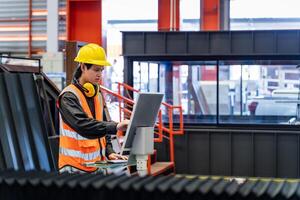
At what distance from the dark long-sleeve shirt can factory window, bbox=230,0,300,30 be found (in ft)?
46.3

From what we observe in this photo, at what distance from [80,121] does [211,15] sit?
43.6 ft

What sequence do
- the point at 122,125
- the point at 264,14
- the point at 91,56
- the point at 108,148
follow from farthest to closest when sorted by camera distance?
the point at 264,14, the point at 108,148, the point at 91,56, the point at 122,125

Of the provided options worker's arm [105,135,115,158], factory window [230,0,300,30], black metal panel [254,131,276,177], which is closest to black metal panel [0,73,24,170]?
worker's arm [105,135,115,158]

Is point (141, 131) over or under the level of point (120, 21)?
under

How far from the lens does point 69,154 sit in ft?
14.8

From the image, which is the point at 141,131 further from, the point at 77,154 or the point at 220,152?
the point at 220,152

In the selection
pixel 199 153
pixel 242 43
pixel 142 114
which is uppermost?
pixel 242 43

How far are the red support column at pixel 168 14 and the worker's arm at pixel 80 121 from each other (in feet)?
42.7

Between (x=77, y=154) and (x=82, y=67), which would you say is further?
(x=82, y=67)

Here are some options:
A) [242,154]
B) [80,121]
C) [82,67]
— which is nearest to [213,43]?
[242,154]

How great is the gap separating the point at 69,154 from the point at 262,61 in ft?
30.0

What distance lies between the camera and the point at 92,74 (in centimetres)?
463

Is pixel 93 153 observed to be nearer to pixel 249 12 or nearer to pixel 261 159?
pixel 261 159

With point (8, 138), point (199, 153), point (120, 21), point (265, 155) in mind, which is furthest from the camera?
point (120, 21)
